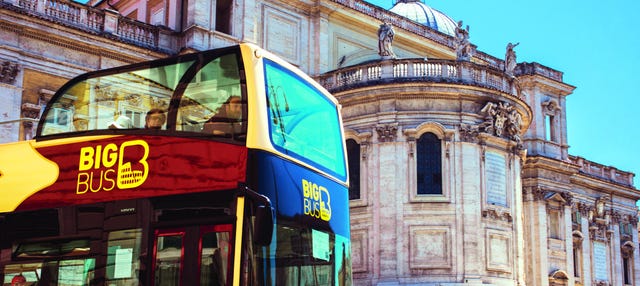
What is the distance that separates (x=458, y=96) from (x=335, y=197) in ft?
57.4

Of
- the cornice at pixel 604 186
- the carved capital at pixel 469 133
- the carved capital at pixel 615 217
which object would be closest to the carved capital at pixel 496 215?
the carved capital at pixel 469 133

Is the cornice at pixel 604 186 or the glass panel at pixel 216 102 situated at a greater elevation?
the cornice at pixel 604 186

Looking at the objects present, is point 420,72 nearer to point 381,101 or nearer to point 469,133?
point 381,101

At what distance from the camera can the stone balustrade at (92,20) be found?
70.8ft

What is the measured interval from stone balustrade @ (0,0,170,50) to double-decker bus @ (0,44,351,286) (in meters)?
12.6

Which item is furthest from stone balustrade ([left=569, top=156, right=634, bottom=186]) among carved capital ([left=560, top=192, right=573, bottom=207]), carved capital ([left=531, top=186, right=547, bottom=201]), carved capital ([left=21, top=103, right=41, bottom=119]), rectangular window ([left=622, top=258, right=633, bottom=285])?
carved capital ([left=21, top=103, right=41, bottom=119])

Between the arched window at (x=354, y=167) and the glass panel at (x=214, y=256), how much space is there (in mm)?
18704

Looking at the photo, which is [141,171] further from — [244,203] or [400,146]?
[400,146]

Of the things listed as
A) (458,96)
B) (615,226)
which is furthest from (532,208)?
(458,96)

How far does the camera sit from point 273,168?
27.2ft

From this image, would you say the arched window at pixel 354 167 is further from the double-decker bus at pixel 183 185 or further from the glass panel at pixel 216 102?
the glass panel at pixel 216 102

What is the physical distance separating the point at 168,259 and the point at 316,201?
178 centimetres

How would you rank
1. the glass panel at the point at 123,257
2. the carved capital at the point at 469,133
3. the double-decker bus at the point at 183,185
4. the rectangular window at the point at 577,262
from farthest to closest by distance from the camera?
the rectangular window at the point at 577,262, the carved capital at the point at 469,133, the glass panel at the point at 123,257, the double-decker bus at the point at 183,185

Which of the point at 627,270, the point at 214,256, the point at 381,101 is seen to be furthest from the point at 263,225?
the point at 627,270
